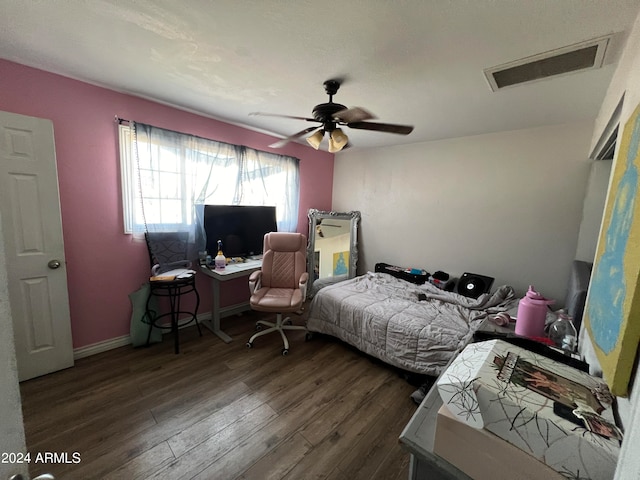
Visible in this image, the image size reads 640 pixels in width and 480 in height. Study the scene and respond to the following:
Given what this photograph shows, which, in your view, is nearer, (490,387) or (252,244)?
(490,387)

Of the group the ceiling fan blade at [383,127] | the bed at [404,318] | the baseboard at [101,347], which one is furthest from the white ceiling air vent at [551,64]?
the baseboard at [101,347]

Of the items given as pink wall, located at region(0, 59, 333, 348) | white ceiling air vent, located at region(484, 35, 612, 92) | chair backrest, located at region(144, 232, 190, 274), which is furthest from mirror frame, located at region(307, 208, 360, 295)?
white ceiling air vent, located at region(484, 35, 612, 92)

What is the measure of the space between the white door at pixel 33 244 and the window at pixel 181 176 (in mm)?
512

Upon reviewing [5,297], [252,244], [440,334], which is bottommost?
[440,334]

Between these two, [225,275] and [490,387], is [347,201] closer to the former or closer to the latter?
[225,275]

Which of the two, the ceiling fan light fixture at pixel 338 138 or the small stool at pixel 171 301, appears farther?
the small stool at pixel 171 301

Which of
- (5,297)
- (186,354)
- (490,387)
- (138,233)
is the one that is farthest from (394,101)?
(186,354)

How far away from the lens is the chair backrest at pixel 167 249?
99.4 inches

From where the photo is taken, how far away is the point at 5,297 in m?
0.53

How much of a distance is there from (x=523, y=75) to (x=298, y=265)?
2529 mm

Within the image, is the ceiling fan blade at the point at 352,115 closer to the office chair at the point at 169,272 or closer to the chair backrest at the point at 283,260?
the chair backrest at the point at 283,260

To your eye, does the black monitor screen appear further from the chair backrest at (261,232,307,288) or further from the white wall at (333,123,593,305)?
the white wall at (333,123,593,305)

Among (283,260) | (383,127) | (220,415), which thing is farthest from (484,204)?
(220,415)

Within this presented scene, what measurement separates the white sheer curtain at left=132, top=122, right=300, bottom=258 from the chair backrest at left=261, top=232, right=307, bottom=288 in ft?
2.42
